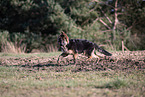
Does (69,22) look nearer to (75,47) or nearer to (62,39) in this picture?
(75,47)

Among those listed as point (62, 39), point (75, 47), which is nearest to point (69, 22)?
point (75, 47)

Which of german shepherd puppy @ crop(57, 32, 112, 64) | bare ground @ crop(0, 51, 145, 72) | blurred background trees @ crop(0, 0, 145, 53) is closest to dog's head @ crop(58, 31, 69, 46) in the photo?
german shepherd puppy @ crop(57, 32, 112, 64)

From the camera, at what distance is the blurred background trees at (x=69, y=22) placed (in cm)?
1898

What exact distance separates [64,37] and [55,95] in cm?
407

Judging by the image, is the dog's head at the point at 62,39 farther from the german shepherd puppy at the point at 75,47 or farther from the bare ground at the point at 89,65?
the bare ground at the point at 89,65

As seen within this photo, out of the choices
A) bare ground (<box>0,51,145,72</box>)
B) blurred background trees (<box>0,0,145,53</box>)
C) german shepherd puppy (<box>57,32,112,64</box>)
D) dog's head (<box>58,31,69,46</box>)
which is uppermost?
blurred background trees (<box>0,0,145,53</box>)

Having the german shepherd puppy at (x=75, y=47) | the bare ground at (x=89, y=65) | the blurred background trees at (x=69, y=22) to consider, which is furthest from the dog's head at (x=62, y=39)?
the blurred background trees at (x=69, y=22)

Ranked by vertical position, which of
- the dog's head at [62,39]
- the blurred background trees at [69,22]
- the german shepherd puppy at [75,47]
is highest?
the blurred background trees at [69,22]

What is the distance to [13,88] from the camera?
4.14 meters

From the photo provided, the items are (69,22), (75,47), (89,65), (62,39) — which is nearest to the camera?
(89,65)

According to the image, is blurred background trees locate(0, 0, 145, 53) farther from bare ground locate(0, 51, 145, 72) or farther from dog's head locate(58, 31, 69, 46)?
dog's head locate(58, 31, 69, 46)

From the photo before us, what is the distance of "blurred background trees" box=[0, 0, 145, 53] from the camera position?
62.3 ft

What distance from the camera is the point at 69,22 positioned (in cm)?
1903

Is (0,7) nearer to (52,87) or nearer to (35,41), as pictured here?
(35,41)
